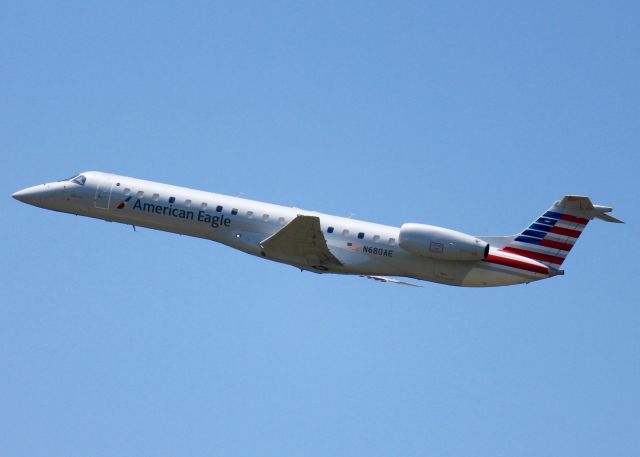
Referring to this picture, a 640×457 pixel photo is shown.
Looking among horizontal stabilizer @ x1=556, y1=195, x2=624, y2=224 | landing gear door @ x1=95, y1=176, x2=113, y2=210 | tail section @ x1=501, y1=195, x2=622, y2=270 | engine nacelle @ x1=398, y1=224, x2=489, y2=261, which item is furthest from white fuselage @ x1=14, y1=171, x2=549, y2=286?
horizontal stabilizer @ x1=556, y1=195, x2=624, y2=224

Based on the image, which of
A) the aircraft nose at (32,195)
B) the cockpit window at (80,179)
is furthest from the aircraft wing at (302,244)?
the aircraft nose at (32,195)

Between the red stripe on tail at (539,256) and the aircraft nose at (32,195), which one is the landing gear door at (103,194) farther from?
the red stripe on tail at (539,256)

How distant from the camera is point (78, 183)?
141ft

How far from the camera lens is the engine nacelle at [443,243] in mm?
38562

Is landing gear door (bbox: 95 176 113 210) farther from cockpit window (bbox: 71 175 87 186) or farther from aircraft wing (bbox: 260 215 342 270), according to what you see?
aircraft wing (bbox: 260 215 342 270)

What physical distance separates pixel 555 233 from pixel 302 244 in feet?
28.1

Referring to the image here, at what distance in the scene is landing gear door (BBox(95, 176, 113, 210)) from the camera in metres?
42.4

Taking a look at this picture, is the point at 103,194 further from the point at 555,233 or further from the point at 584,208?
the point at 584,208

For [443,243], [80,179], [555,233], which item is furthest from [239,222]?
[555,233]

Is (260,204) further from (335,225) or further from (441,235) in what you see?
(441,235)

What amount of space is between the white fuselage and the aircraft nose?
0.12 feet

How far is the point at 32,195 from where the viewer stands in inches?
1726

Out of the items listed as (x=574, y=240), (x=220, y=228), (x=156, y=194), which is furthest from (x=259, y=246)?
(x=574, y=240)

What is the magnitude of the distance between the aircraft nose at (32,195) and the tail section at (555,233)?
17345 millimetres
